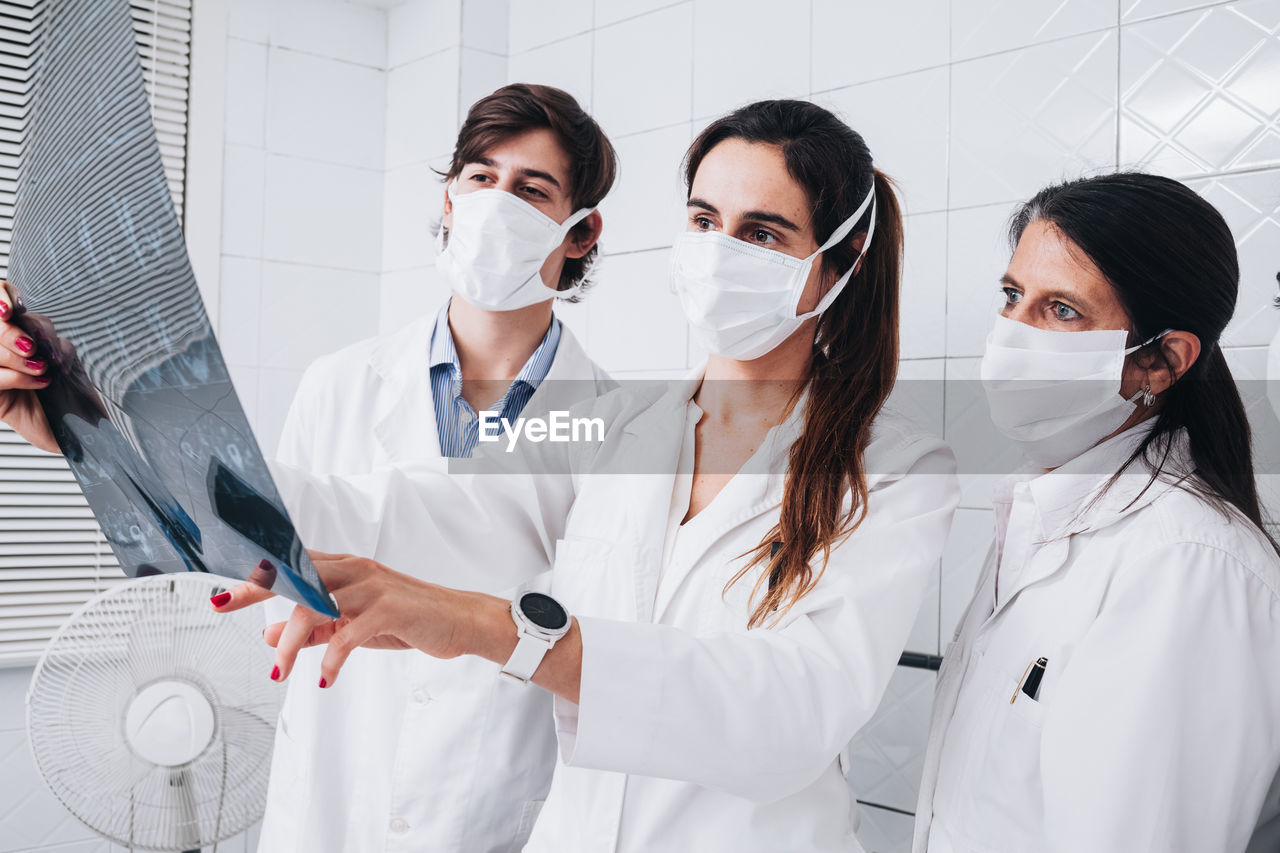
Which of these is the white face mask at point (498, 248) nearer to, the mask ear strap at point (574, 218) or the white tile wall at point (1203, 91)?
the mask ear strap at point (574, 218)

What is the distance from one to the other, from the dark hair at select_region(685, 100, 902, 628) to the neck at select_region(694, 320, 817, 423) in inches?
0.8

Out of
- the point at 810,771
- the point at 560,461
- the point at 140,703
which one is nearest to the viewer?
the point at 810,771

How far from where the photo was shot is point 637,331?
2199 millimetres

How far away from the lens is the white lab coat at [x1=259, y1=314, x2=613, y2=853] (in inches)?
52.5

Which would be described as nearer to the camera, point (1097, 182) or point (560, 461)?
point (1097, 182)

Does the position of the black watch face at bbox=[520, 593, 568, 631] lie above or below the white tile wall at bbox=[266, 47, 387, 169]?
below

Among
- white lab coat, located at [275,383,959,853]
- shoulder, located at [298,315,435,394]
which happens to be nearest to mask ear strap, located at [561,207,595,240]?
shoulder, located at [298,315,435,394]

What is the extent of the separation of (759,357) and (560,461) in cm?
30

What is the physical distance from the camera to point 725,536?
3.70ft

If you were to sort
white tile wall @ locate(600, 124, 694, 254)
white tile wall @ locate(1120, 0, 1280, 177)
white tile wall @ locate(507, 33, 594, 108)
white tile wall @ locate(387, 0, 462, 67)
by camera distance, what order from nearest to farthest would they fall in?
1. white tile wall @ locate(1120, 0, 1280, 177)
2. white tile wall @ locate(600, 124, 694, 254)
3. white tile wall @ locate(507, 33, 594, 108)
4. white tile wall @ locate(387, 0, 462, 67)

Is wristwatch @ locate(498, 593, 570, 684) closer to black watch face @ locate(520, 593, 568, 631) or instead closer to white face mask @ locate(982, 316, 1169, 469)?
black watch face @ locate(520, 593, 568, 631)

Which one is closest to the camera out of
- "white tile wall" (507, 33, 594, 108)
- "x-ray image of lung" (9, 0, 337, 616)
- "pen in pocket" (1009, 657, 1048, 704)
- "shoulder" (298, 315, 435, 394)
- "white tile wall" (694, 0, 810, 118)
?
"x-ray image of lung" (9, 0, 337, 616)

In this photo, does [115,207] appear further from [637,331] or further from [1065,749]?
[637,331]

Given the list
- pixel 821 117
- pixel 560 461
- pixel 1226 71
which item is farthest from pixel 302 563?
pixel 1226 71
